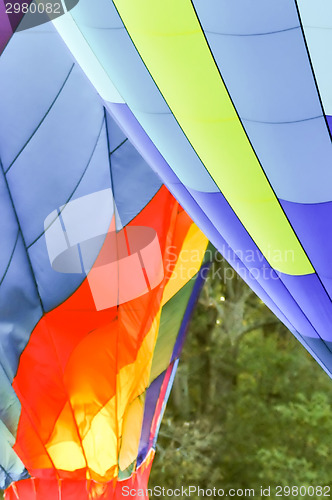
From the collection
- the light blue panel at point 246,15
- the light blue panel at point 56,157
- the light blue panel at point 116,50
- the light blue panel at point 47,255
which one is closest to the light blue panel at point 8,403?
the light blue panel at point 47,255

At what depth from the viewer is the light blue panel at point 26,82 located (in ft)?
9.50

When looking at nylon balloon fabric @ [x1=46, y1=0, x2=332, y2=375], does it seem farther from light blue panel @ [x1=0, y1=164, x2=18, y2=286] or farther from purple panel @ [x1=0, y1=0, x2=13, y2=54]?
light blue panel @ [x1=0, y1=164, x2=18, y2=286]

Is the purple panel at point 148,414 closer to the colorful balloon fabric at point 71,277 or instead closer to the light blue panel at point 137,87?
the colorful balloon fabric at point 71,277

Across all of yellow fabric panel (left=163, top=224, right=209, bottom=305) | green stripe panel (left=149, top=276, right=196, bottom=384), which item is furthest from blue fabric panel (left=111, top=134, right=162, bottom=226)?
green stripe panel (left=149, top=276, right=196, bottom=384)

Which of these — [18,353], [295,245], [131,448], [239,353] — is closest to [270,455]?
[239,353]

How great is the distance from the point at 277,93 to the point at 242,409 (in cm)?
439

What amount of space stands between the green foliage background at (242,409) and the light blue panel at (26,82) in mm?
3354

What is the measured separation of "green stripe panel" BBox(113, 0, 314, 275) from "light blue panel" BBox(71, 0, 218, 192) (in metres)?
0.03

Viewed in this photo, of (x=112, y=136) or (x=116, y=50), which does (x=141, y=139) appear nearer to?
(x=116, y=50)

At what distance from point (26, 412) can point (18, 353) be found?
0.64 feet

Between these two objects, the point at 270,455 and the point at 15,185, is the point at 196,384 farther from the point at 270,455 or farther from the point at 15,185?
the point at 15,185

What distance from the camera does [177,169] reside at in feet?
8.63

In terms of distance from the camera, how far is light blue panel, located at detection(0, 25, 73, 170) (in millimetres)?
2895

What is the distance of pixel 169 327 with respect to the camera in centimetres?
349
